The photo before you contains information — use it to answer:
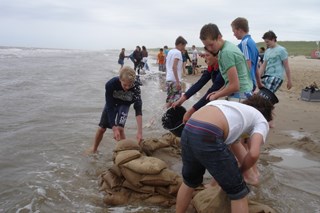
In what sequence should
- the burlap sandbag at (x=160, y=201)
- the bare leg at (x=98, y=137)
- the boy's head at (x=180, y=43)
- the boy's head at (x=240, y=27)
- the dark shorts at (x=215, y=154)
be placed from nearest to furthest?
the dark shorts at (x=215, y=154), the burlap sandbag at (x=160, y=201), the boy's head at (x=240, y=27), the bare leg at (x=98, y=137), the boy's head at (x=180, y=43)

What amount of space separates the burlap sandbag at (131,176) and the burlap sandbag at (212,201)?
2.22 ft

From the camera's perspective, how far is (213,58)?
14.1 feet

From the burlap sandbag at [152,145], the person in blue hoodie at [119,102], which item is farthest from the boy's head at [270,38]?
the burlap sandbag at [152,145]

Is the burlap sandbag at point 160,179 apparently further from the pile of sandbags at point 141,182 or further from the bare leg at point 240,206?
the bare leg at point 240,206

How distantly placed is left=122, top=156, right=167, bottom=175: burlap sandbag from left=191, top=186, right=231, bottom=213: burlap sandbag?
54 cm

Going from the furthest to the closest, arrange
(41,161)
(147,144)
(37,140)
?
1. (37,140)
2. (41,161)
3. (147,144)

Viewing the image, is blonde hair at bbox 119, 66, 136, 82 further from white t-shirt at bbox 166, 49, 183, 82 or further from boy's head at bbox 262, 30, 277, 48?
boy's head at bbox 262, 30, 277, 48

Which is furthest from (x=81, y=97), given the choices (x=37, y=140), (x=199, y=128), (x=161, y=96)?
(x=199, y=128)

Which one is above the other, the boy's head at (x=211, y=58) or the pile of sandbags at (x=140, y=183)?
the boy's head at (x=211, y=58)

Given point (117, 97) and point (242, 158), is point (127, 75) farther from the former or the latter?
point (242, 158)

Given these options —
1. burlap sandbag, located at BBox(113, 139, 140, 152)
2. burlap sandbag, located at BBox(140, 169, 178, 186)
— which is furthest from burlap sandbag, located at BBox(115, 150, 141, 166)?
burlap sandbag, located at BBox(140, 169, 178, 186)

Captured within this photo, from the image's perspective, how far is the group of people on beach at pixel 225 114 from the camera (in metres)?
2.72

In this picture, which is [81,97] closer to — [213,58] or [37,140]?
[37,140]

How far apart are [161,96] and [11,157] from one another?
787 centimetres
